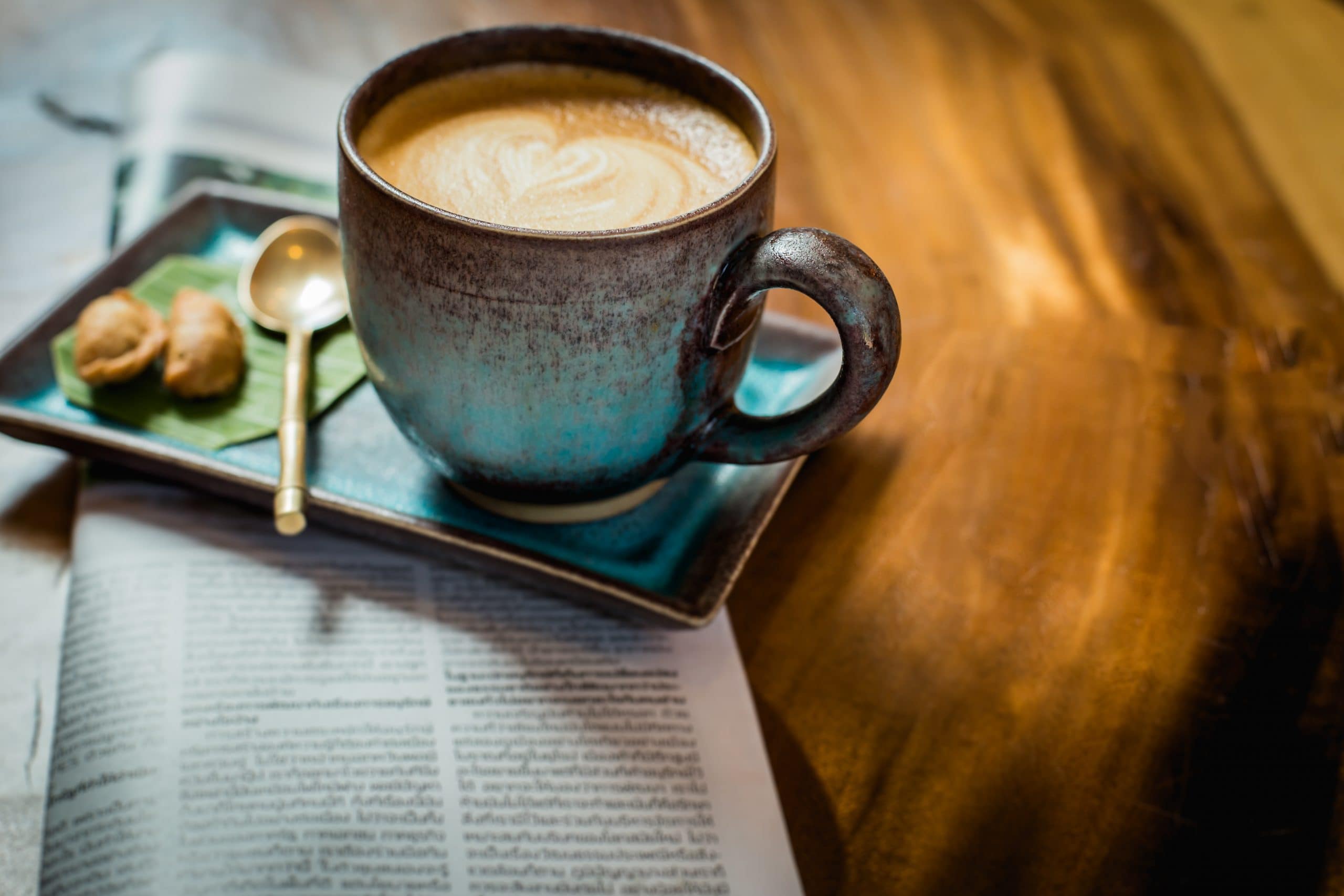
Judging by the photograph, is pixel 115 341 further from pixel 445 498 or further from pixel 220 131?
pixel 220 131

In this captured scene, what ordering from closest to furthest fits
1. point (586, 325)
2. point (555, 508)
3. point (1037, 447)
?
point (586, 325) → point (555, 508) → point (1037, 447)

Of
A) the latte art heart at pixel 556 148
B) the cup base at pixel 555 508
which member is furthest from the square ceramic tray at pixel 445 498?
the latte art heart at pixel 556 148

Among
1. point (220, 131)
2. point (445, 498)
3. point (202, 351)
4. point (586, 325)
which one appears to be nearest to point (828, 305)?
point (586, 325)

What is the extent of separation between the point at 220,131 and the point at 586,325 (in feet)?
2.08

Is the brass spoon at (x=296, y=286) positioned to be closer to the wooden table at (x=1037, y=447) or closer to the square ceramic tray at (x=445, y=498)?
the square ceramic tray at (x=445, y=498)

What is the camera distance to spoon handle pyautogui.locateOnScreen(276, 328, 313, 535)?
53 centimetres

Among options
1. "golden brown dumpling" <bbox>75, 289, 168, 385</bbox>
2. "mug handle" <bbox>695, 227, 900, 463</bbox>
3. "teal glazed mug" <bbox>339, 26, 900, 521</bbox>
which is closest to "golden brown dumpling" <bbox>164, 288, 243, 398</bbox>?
"golden brown dumpling" <bbox>75, 289, 168, 385</bbox>

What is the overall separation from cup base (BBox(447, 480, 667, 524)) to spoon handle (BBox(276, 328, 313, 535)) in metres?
0.09

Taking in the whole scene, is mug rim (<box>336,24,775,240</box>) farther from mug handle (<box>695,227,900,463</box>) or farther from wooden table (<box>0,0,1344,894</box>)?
wooden table (<box>0,0,1344,894</box>)

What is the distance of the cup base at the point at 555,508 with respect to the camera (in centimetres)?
56

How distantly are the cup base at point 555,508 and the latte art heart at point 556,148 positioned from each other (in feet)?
0.55

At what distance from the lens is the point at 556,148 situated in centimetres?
53

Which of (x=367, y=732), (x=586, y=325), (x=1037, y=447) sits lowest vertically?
(x=367, y=732)

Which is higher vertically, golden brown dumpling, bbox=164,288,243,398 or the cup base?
the cup base
